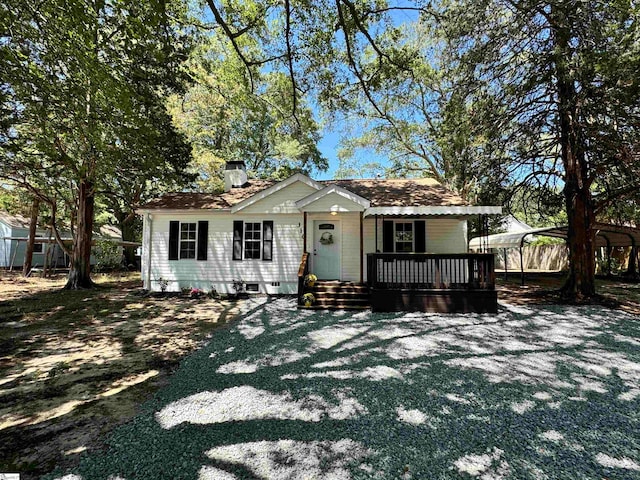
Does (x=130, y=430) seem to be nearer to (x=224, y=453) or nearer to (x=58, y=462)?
(x=58, y=462)

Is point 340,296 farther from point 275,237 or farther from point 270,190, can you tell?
point 270,190

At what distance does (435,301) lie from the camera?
26.2 feet

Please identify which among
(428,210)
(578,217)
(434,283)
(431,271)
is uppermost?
(428,210)

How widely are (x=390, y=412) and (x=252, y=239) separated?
331 inches

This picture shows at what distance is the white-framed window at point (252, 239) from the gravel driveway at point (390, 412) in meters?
5.12

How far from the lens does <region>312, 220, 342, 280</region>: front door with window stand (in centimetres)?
1023

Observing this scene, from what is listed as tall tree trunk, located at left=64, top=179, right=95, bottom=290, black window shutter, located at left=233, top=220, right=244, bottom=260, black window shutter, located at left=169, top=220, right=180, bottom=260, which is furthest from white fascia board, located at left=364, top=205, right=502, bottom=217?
tall tree trunk, located at left=64, top=179, right=95, bottom=290

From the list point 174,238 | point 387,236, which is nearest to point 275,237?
point 174,238

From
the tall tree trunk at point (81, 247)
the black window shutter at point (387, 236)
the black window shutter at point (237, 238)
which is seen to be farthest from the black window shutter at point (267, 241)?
the tall tree trunk at point (81, 247)

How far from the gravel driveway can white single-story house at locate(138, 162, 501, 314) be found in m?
4.61

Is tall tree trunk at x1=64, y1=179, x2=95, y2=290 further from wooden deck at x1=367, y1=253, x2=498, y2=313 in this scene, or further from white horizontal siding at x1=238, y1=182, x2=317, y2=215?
wooden deck at x1=367, y1=253, x2=498, y2=313

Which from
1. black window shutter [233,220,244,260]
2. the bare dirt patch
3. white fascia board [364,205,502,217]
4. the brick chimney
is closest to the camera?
the bare dirt patch

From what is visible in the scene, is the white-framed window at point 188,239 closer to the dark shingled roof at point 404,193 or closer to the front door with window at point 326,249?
the front door with window at point 326,249

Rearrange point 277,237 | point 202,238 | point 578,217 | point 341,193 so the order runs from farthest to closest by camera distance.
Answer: point 202,238 → point 277,237 → point 578,217 → point 341,193
